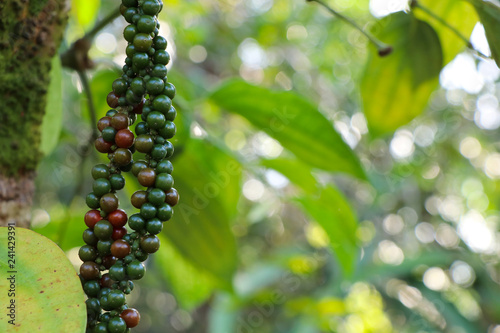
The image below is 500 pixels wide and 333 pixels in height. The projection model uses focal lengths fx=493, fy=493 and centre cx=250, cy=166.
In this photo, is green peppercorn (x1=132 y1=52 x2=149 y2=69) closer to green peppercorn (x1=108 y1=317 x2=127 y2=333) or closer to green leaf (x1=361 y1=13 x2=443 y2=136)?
green peppercorn (x1=108 y1=317 x2=127 y2=333)

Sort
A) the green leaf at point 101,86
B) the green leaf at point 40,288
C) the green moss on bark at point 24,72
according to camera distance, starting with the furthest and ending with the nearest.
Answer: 1. the green leaf at point 101,86
2. the green moss on bark at point 24,72
3. the green leaf at point 40,288

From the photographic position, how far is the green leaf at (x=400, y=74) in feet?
1.64

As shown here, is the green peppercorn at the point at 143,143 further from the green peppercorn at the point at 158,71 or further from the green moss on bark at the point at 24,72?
the green moss on bark at the point at 24,72

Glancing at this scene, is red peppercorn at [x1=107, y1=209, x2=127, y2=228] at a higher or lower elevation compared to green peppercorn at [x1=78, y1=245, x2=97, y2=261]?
higher

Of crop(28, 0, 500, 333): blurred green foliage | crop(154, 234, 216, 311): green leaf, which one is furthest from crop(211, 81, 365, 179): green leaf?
crop(154, 234, 216, 311): green leaf

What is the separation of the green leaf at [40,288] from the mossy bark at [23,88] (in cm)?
12

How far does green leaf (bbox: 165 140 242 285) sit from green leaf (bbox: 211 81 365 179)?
6 cm

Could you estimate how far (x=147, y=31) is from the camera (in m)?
0.29

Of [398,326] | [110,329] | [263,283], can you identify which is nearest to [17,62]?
[110,329]

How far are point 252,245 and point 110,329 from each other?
1.94m

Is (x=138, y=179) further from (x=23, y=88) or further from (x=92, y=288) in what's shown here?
(x=23, y=88)

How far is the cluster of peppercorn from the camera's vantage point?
0.86ft

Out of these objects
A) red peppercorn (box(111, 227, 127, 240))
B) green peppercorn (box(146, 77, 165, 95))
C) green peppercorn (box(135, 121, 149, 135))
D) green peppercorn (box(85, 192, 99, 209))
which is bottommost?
red peppercorn (box(111, 227, 127, 240))

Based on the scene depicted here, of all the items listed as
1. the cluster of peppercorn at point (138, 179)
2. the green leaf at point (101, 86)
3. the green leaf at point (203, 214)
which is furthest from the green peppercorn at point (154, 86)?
the green leaf at point (101, 86)
